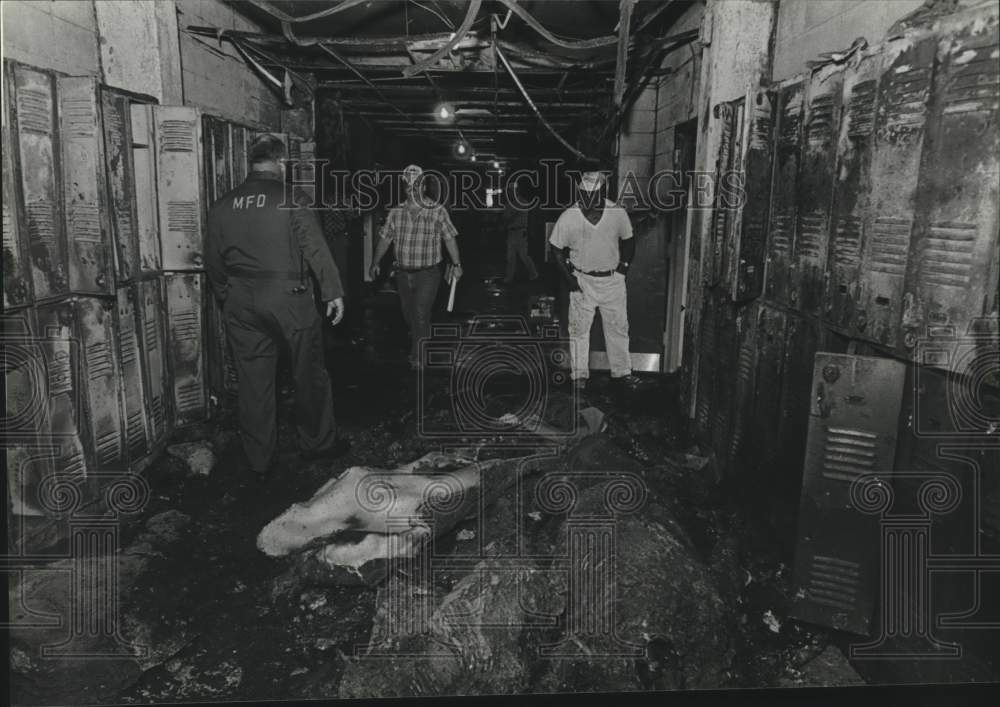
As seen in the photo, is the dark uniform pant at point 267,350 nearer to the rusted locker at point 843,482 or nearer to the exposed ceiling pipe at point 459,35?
the exposed ceiling pipe at point 459,35

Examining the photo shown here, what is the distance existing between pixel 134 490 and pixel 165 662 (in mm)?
1470

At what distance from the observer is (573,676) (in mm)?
2520

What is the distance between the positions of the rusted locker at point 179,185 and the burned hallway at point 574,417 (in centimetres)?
2

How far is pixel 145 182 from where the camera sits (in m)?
4.18

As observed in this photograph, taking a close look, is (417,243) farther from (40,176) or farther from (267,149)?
(40,176)

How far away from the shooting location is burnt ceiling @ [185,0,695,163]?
197 inches

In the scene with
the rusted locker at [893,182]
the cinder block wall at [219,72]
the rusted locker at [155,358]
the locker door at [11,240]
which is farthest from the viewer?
the cinder block wall at [219,72]

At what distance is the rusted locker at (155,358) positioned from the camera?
4.08 metres

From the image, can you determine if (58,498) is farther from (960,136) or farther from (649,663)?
(960,136)

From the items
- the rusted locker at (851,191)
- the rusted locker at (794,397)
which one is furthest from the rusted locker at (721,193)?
the rusted locker at (851,191)

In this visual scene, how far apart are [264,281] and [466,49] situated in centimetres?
354

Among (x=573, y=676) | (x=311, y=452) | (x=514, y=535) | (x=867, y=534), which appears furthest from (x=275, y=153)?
(x=867, y=534)

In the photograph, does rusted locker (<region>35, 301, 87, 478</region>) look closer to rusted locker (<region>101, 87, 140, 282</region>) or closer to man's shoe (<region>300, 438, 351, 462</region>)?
rusted locker (<region>101, 87, 140, 282</region>)

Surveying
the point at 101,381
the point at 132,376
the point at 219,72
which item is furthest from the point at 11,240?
the point at 219,72
